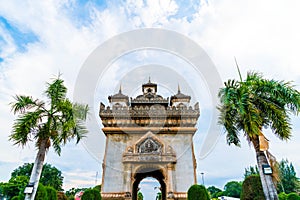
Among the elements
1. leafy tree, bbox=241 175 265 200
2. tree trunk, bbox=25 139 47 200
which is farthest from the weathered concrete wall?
tree trunk, bbox=25 139 47 200

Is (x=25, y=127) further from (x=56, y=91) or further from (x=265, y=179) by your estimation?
(x=265, y=179)

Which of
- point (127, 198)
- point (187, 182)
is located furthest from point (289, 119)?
point (127, 198)

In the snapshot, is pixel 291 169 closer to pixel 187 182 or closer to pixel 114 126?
pixel 187 182

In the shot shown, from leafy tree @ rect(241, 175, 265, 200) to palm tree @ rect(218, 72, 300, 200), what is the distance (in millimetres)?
1803

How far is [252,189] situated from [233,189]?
5464cm

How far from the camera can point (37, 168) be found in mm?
11500

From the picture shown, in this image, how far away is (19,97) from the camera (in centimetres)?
1214

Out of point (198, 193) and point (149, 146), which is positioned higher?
point (149, 146)

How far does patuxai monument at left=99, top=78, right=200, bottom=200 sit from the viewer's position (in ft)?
58.5

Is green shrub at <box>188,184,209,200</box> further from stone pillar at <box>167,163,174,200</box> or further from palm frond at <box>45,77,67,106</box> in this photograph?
palm frond at <box>45,77,67,106</box>

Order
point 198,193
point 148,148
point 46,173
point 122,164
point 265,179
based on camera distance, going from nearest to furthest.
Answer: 1. point 265,179
2. point 198,193
3. point 122,164
4. point 148,148
5. point 46,173

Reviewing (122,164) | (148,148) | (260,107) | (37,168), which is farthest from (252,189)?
(37,168)

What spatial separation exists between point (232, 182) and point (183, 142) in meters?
52.8

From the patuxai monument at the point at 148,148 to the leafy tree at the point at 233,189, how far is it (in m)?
47.4
